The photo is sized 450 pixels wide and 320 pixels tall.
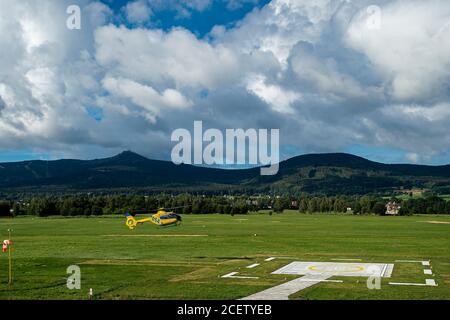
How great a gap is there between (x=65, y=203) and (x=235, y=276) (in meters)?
145

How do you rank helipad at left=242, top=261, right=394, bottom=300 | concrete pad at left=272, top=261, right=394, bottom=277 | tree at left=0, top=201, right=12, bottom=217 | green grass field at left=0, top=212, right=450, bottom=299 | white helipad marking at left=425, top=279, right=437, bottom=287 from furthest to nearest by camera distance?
tree at left=0, top=201, right=12, bottom=217, concrete pad at left=272, top=261, right=394, bottom=277, white helipad marking at left=425, top=279, right=437, bottom=287, green grass field at left=0, top=212, right=450, bottom=299, helipad at left=242, top=261, right=394, bottom=300

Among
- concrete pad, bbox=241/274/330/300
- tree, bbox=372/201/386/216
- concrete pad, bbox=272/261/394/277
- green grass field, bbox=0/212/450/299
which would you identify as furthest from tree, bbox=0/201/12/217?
concrete pad, bbox=241/274/330/300

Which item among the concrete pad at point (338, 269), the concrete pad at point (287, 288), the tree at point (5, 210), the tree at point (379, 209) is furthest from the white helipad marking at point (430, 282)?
the tree at point (5, 210)

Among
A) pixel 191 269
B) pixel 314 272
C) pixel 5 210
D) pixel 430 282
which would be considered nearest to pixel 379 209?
pixel 5 210

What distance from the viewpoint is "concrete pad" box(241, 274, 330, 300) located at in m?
26.0

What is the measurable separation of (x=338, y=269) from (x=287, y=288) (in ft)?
31.5

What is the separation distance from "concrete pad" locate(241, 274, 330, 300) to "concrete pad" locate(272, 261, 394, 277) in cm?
187

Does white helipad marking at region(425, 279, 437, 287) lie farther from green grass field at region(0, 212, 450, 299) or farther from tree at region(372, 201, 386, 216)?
tree at region(372, 201, 386, 216)

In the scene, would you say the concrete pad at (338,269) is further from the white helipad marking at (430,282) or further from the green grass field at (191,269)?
the white helipad marking at (430,282)

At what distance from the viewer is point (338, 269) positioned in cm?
3709

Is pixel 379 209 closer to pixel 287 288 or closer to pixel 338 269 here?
pixel 338 269

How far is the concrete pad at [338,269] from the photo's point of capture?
1378 inches

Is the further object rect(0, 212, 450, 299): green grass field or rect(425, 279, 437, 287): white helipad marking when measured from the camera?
rect(425, 279, 437, 287): white helipad marking
